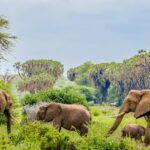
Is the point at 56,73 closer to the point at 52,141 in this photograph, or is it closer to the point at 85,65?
the point at 85,65

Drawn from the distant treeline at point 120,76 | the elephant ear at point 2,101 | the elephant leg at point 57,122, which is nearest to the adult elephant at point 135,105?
the elephant leg at point 57,122

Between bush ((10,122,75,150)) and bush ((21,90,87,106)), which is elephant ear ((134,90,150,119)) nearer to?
bush ((10,122,75,150))

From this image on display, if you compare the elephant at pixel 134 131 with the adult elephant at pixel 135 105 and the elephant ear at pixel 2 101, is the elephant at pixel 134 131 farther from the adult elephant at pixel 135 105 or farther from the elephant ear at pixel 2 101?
the elephant ear at pixel 2 101

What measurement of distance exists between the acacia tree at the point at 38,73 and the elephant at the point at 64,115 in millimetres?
64425

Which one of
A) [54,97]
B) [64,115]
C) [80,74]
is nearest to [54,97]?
[54,97]

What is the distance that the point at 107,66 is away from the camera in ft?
300

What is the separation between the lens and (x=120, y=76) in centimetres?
8406

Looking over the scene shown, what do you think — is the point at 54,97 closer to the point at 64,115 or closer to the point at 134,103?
the point at 64,115

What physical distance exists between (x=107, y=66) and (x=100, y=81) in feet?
9.76

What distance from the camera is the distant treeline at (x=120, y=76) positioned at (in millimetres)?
79312

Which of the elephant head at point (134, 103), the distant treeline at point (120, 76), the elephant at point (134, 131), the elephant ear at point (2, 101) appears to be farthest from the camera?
the distant treeline at point (120, 76)

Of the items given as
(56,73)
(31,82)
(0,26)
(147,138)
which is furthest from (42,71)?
(147,138)

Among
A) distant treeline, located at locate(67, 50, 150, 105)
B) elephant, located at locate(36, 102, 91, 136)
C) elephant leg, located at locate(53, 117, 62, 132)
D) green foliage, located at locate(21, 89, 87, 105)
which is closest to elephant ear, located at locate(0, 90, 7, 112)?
elephant, located at locate(36, 102, 91, 136)

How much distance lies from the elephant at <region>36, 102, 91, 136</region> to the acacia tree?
64.4 m
